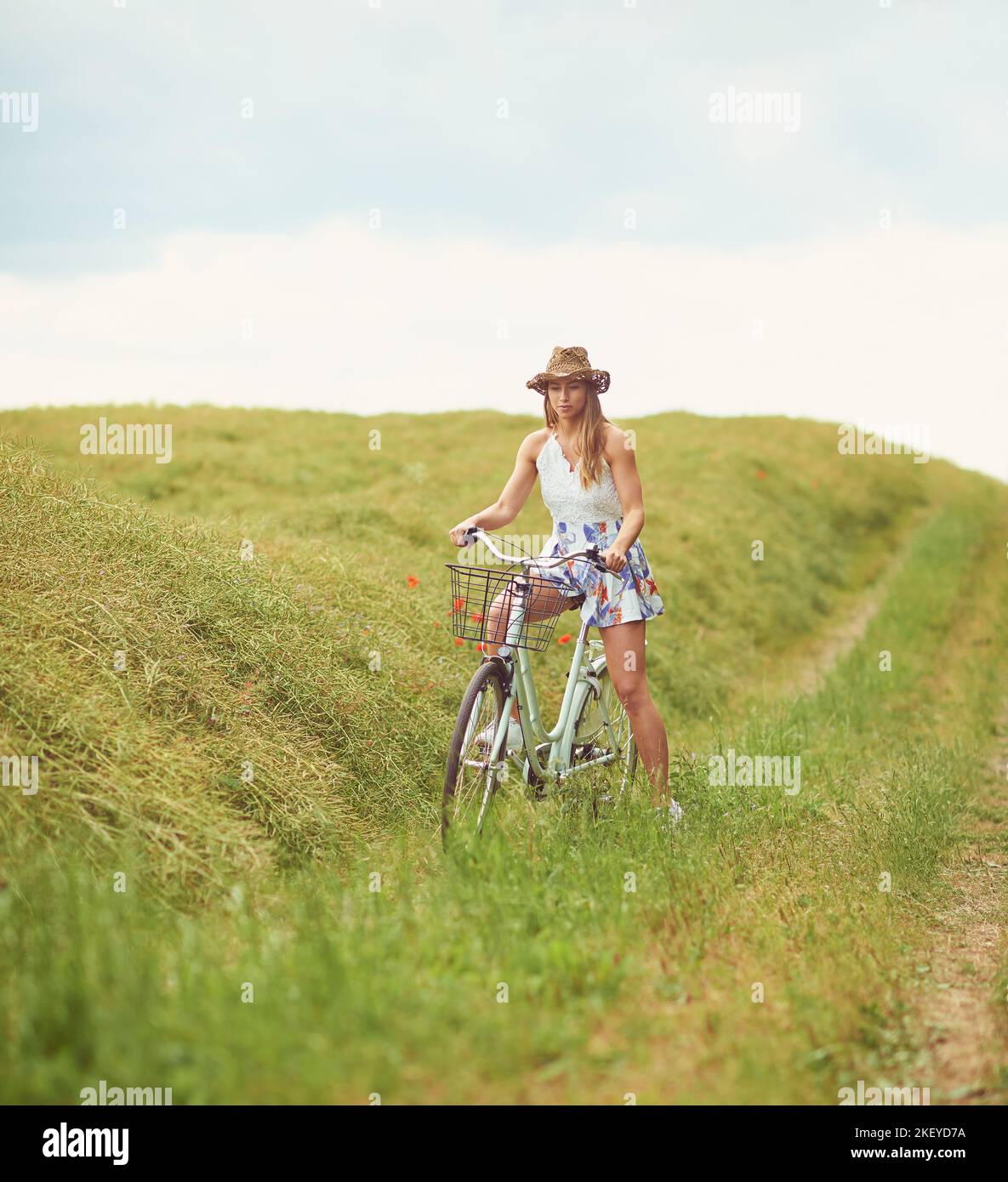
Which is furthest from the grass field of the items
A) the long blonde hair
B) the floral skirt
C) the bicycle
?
the long blonde hair

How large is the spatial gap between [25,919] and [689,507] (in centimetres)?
1377

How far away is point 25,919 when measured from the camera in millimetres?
3564

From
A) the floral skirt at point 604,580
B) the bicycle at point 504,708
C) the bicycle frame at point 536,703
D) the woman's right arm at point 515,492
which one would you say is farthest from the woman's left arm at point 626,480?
the bicycle frame at point 536,703

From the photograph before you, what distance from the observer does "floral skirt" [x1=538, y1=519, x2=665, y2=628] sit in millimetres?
5422

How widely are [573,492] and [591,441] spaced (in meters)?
0.30

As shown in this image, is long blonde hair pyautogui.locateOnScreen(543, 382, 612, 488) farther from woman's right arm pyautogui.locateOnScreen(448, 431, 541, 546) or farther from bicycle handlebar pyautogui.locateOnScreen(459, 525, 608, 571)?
bicycle handlebar pyautogui.locateOnScreen(459, 525, 608, 571)

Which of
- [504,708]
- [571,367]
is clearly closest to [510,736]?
[504,708]

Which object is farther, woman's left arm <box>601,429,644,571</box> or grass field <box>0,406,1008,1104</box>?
woman's left arm <box>601,429,644,571</box>

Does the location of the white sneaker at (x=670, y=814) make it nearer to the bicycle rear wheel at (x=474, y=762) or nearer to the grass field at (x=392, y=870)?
the grass field at (x=392, y=870)

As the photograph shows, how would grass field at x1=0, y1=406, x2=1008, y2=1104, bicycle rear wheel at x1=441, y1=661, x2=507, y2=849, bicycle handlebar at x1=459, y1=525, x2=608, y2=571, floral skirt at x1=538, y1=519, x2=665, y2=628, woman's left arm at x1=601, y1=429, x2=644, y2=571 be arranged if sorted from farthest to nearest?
1. floral skirt at x1=538, y1=519, x2=665, y2=628
2. woman's left arm at x1=601, y1=429, x2=644, y2=571
3. bicycle handlebar at x1=459, y1=525, x2=608, y2=571
4. bicycle rear wheel at x1=441, y1=661, x2=507, y2=849
5. grass field at x1=0, y1=406, x2=1008, y2=1104

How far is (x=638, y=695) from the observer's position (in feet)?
18.3

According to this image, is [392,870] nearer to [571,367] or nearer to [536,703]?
[536,703]

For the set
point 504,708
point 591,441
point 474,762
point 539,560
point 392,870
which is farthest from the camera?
point 591,441
